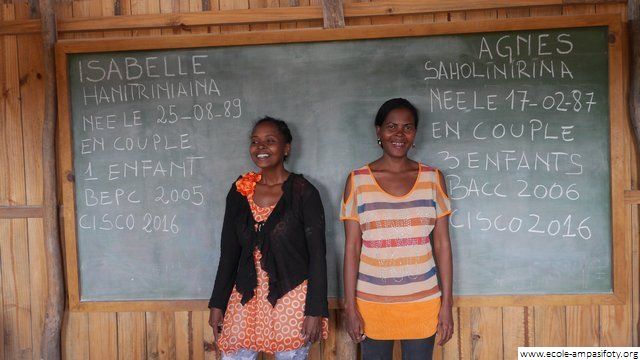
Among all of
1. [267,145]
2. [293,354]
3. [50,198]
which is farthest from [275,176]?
[50,198]

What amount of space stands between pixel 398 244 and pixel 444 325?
398 mm

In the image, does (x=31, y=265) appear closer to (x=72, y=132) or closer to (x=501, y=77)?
(x=72, y=132)

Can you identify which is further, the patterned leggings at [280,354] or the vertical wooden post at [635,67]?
the vertical wooden post at [635,67]

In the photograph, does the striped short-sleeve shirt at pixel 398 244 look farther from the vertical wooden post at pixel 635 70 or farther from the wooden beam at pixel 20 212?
the wooden beam at pixel 20 212

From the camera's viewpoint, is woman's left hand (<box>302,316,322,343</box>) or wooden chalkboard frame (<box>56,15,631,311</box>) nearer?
woman's left hand (<box>302,316,322,343</box>)

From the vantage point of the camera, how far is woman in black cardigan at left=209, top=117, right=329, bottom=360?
2.15m

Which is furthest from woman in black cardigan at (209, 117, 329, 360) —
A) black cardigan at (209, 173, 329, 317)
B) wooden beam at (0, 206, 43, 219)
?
wooden beam at (0, 206, 43, 219)

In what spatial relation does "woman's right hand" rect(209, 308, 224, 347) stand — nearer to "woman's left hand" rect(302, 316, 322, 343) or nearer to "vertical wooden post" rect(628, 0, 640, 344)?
"woman's left hand" rect(302, 316, 322, 343)

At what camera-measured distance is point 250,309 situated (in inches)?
86.2

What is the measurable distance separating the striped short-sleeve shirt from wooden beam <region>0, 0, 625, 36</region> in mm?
942

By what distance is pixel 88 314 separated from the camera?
2.80m

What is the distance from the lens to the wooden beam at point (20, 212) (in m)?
2.76

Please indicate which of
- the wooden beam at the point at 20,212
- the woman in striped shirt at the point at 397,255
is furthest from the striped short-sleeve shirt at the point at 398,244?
the wooden beam at the point at 20,212

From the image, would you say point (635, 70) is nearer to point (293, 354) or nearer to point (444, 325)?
point (444, 325)
